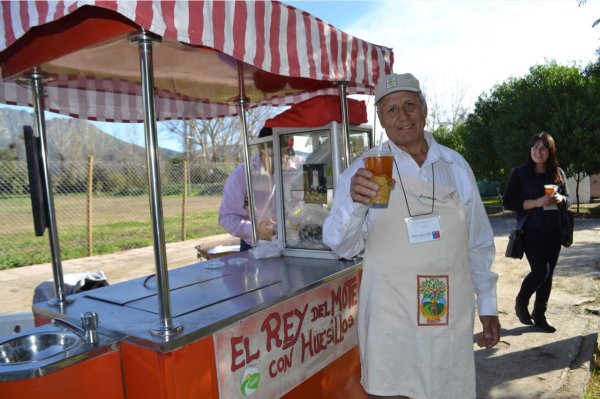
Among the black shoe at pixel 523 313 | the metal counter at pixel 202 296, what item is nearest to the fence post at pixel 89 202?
the metal counter at pixel 202 296

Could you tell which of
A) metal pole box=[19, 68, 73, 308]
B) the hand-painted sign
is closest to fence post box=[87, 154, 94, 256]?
metal pole box=[19, 68, 73, 308]

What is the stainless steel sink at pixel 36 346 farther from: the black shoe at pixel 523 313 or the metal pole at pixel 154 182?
the black shoe at pixel 523 313

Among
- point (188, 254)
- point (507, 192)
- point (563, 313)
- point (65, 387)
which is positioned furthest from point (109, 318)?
point (188, 254)

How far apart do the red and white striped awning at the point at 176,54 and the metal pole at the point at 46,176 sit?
2.7 inches

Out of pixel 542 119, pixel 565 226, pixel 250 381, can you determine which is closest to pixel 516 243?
pixel 565 226

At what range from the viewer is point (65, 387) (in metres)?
1.43

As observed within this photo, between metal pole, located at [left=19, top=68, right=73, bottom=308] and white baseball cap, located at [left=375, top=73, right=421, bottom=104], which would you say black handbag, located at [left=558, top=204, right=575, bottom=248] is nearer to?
white baseball cap, located at [left=375, top=73, right=421, bottom=104]

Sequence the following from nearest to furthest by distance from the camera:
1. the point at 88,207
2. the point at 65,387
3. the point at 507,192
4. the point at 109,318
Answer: the point at 65,387, the point at 109,318, the point at 507,192, the point at 88,207

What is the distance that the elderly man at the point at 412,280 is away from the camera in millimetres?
1943

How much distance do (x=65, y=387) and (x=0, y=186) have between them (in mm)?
8485

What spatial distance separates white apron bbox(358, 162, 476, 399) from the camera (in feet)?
6.38

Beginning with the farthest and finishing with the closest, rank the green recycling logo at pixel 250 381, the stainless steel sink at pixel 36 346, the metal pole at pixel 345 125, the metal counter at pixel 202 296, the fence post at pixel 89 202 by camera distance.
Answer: the fence post at pixel 89 202 → the metal pole at pixel 345 125 → the green recycling logo at pixel 250 381 → the metal counter at pixel 202 296 → the stainless steel sink at pixel 36 346

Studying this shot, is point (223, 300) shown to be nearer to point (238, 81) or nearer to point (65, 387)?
point (65, 387)

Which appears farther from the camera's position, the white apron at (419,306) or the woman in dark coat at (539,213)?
the woman in dark coat at (539,213)
